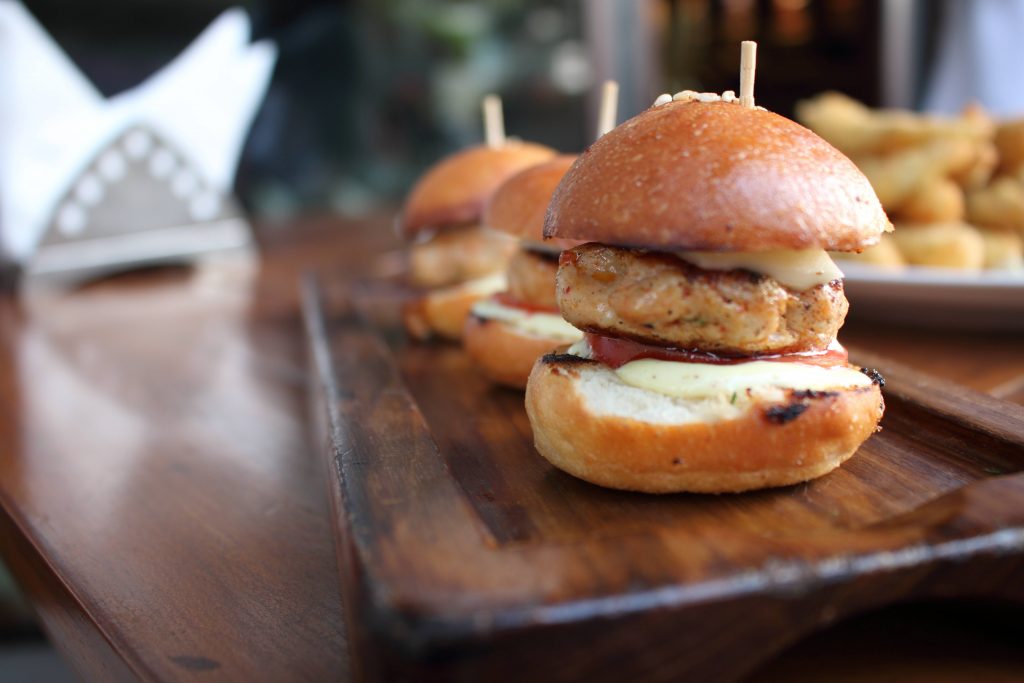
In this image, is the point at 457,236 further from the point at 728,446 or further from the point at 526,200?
the point at 728,446

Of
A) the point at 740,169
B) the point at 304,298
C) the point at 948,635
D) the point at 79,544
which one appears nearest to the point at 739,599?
the point at 948,635

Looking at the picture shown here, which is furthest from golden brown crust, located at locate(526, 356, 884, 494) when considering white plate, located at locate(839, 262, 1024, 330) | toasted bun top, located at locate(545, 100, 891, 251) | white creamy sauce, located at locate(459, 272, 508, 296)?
white creamy sauce, located at locate(459, 272, 508, 296)

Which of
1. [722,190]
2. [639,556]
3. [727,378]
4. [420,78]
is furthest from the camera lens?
[420,78]

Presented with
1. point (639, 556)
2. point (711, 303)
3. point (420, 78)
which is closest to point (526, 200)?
point (711, 303)

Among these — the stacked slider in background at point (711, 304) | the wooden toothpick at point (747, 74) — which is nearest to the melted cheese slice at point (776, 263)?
the stacked slider in background at point (711, 304)

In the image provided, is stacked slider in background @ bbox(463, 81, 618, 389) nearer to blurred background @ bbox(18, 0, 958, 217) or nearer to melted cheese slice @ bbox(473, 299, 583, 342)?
melted cheese slice @ bbox(473, 299, 583, 342)

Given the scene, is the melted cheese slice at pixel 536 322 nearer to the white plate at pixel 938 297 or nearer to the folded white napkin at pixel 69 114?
the white plate at pixel 938 297

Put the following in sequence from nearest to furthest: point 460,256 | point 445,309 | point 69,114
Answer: point 445,309 → point 460,256 → point 69,114
